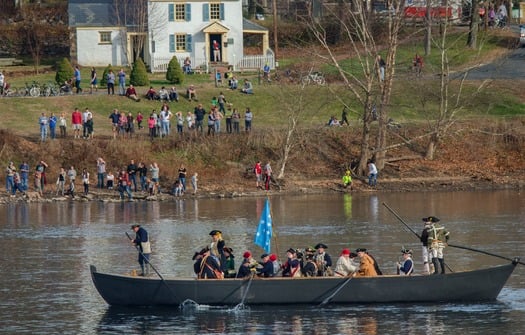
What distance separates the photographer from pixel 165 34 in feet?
309

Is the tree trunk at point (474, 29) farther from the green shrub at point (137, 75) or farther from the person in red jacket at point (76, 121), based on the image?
the person in red jacket at point (76, 121)

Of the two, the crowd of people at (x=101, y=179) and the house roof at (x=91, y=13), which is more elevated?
the house roof at (x=91, y=13)

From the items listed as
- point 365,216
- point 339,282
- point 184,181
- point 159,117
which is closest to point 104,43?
point 159,117

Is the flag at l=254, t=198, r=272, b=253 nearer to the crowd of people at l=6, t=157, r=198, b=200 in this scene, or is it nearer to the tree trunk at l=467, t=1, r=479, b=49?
the crowd of people at l=6, t=157, r=198, b=200

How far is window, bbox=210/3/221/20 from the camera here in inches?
3738

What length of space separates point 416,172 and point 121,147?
53.2ft

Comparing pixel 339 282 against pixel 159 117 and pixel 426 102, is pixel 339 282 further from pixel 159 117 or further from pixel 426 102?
pixel 426 102

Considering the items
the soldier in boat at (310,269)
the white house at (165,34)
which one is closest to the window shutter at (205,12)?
the white house at (165,34)

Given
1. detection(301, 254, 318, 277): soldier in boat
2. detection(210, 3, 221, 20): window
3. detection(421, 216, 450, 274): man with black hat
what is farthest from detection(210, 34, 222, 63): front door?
detection(301, 254, 318, 277): soldier in boat

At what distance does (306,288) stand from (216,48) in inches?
2271

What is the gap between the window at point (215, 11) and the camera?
311ft

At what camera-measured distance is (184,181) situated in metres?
66.7

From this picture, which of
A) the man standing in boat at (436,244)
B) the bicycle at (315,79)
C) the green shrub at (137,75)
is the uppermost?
the green shrub at (137,75)

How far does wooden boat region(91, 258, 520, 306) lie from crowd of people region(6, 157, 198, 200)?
28427mm
